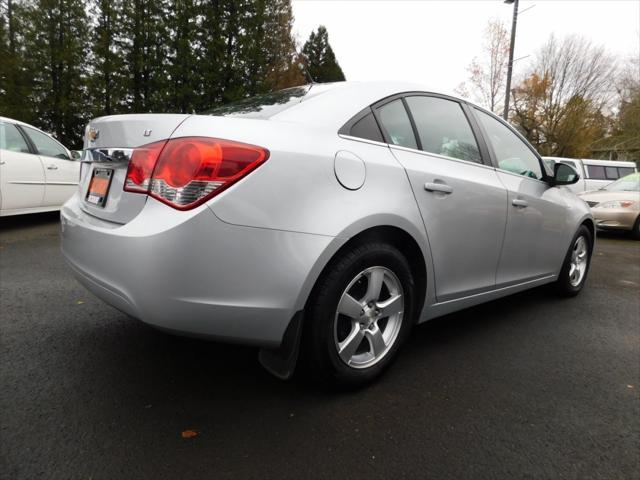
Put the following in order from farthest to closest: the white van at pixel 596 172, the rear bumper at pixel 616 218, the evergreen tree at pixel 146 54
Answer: the evergreen tree at pixel 146 54 < the white van at pixel 596 172 < the rear bumper at pixel 616 218

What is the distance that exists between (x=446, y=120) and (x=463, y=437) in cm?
178

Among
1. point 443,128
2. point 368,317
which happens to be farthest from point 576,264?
point 368,317

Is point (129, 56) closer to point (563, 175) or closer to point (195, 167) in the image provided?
point (563, 175)

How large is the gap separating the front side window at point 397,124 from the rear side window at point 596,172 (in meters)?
14.9

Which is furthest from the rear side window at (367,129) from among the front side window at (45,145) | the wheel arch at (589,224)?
the front side window at (45,145)

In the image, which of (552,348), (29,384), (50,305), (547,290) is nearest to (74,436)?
(29,384)

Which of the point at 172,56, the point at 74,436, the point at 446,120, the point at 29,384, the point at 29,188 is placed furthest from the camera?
the point at 172,56

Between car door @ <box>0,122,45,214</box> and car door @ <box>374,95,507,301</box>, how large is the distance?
18.3ft

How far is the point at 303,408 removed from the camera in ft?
6.12

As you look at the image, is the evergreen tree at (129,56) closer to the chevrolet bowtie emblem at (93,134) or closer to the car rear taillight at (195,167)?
the chevrolet bowtie emblem at (93,134)

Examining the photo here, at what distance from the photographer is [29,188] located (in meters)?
5.88

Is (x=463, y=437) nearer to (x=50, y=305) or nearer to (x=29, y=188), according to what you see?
(x=50, y=305)

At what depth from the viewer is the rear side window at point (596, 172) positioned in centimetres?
1434

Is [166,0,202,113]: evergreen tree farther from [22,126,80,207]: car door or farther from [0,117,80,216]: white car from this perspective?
[0,117,80,216]: white car
